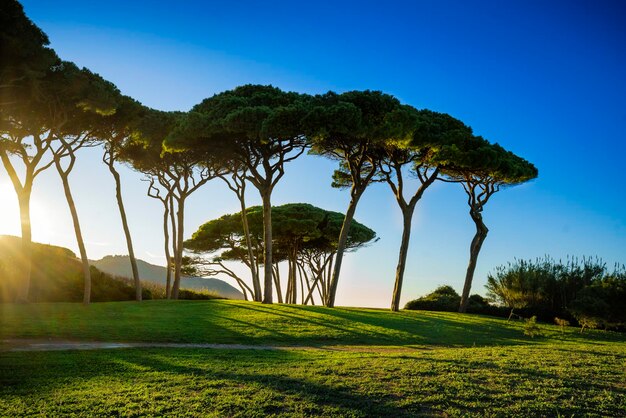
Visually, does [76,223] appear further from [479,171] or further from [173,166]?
[479,171]

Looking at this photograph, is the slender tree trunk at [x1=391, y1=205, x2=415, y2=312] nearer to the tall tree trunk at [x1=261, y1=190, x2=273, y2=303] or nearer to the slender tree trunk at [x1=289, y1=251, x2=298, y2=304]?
the tall tree trunk at [x1=261, y1=190, x2=273, y2=303]

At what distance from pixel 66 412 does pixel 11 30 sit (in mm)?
15794

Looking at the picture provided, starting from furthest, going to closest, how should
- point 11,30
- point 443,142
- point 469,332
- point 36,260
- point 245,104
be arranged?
1. point 36,260
2. point 443,142
3. point 245,104
4. point 469,332
5. point 11,30

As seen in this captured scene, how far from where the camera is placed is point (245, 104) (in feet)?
80.8

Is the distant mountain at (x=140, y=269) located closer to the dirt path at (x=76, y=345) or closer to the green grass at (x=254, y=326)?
the green grass at (x=254, y=326)

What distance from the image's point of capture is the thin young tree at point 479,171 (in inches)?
1031

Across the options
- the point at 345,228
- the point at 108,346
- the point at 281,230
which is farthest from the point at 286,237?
the point at 108,346

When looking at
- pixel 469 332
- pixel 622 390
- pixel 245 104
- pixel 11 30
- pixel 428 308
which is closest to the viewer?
pixel 622 390

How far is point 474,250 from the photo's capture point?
28891 mm

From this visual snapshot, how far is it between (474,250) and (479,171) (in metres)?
4.91

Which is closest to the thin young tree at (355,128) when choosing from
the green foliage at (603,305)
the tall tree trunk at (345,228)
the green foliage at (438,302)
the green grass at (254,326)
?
the tall tree trunk at (345,228)

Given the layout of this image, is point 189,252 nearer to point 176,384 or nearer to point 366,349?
point 366,349

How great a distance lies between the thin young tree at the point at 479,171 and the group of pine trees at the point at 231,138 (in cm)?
6

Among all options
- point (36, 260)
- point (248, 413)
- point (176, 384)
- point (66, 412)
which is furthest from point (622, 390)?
point (36, 260)
